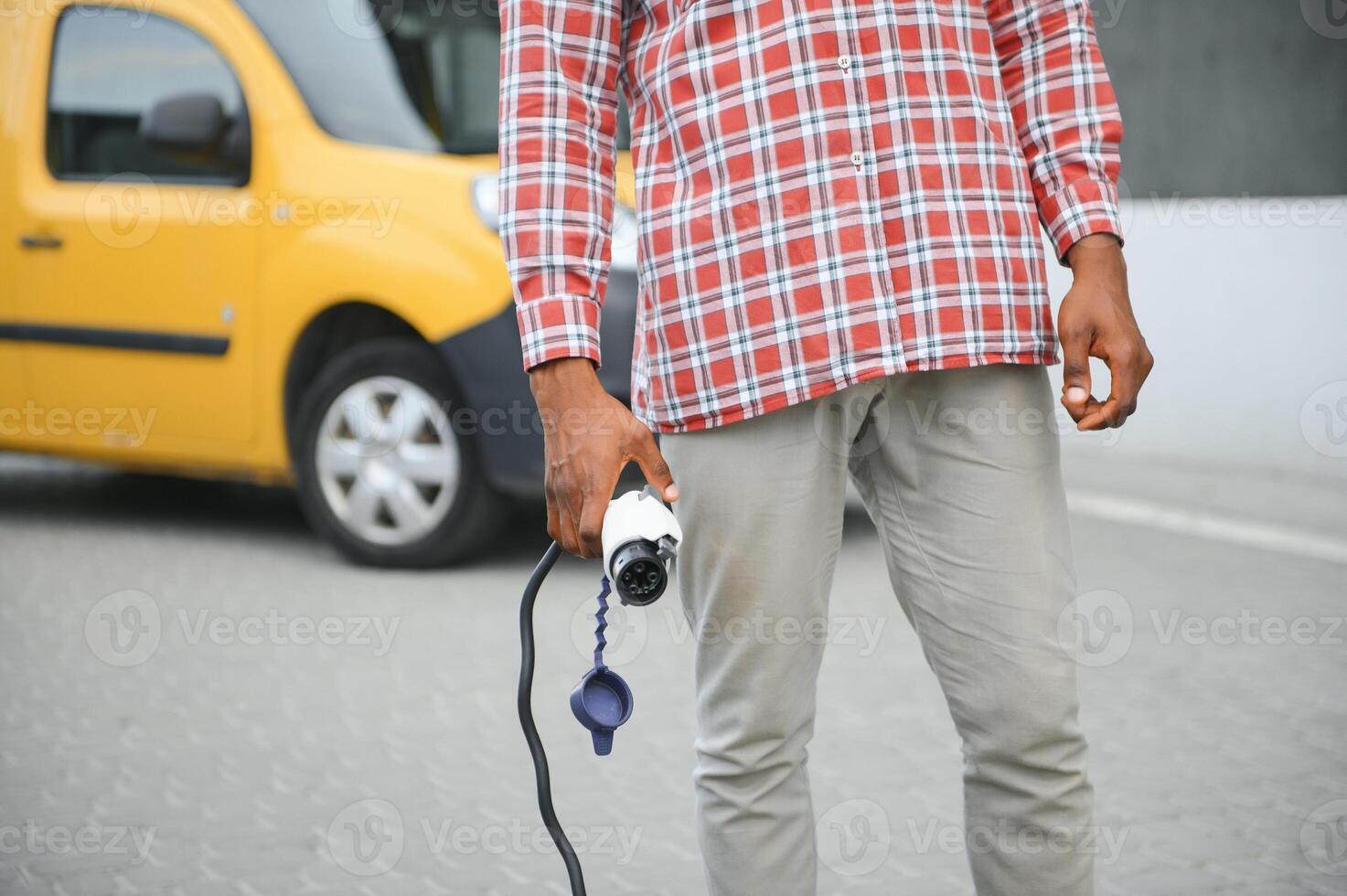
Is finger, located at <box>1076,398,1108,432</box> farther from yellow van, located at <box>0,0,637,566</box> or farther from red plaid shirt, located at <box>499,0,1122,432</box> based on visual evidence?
yellow van, located at <box>0,0,637,566</box>

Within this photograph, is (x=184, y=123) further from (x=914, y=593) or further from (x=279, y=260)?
(x=914, y=593)

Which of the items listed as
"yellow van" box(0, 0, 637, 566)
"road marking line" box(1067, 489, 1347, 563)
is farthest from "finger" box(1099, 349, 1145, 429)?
"road marking line" box(1067, 489, 1347, 563)

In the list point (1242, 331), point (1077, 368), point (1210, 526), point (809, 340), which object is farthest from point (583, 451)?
point (1242, 331)

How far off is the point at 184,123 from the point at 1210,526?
4.13 meters

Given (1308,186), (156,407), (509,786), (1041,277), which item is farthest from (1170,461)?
(1041,277)

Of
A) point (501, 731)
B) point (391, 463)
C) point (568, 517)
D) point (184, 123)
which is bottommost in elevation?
point (501, 731)

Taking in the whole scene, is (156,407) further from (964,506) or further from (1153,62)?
(1153,62)

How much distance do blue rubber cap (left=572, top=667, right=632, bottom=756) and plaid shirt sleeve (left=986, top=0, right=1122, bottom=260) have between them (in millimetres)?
793

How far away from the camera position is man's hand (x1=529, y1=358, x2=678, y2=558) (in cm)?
182

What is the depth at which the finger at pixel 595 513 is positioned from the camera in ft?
5.98

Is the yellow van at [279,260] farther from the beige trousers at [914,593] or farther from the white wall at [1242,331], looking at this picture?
the white wall at [1242,331]

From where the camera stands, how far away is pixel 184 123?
5.52 metres

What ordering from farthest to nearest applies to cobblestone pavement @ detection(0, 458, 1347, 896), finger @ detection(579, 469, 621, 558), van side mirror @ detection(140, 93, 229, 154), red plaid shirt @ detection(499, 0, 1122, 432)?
van side mirror @ detection(140, 93, 229, 154) < cobblestone pavement @ detection(0, 458, 1347, 896) < red plaid shirt @ detection(499, 0, 1122, 432) < finger @ detection(579, 469, 621, 558)

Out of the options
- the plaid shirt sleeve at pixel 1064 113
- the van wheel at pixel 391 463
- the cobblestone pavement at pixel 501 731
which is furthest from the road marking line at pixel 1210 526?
the plaid shirt sleeve at pixel 1064 113
